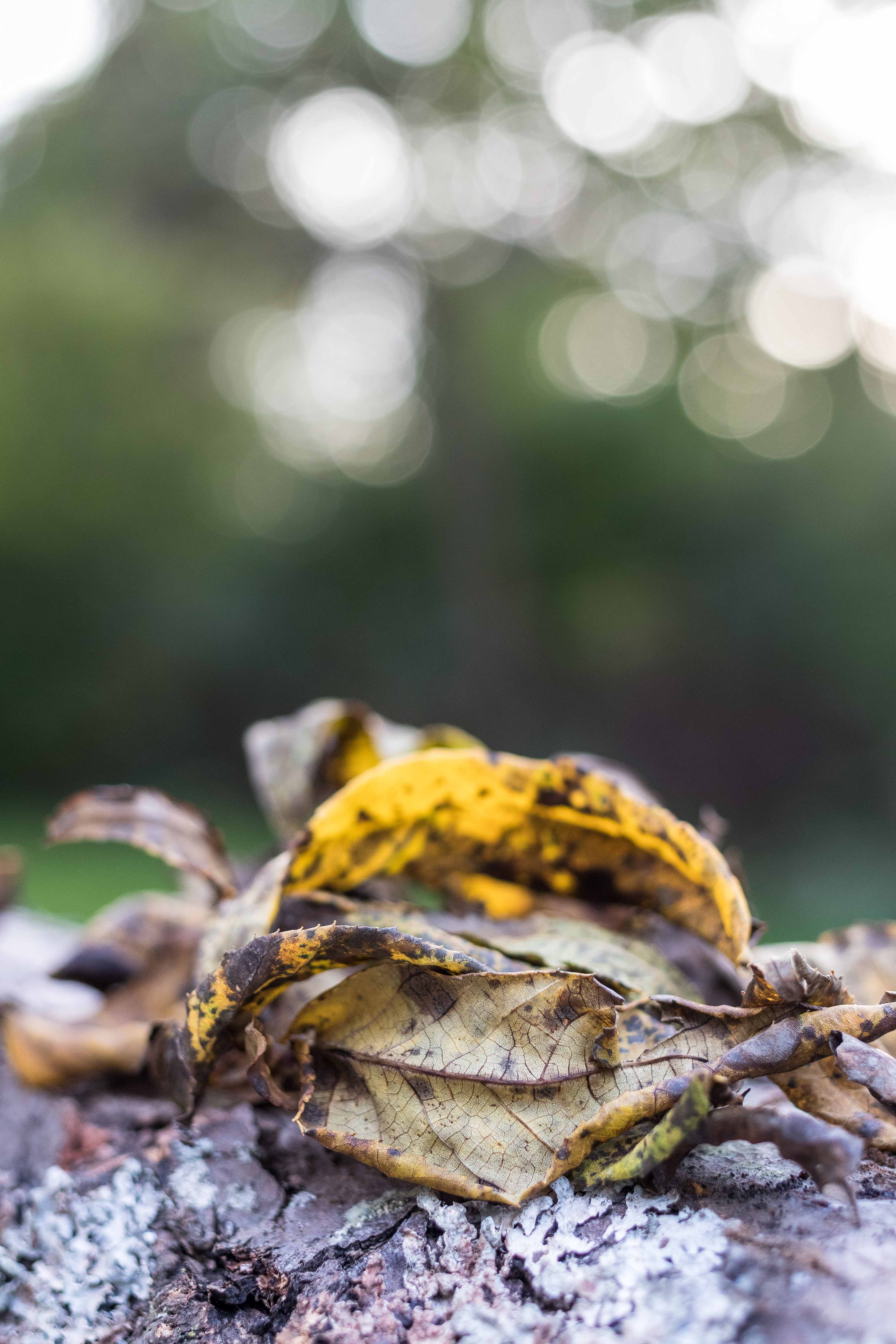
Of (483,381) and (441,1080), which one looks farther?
(483,381)

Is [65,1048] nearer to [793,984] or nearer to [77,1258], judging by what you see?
[77,1258]

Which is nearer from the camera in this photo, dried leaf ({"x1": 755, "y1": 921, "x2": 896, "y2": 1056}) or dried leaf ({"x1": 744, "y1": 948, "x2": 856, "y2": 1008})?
dried leaf ({"x1": 744, "y1": 948, "x2": 856, "y2": 1008})

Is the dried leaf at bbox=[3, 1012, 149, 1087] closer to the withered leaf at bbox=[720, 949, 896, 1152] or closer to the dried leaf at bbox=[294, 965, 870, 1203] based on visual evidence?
the dried leaf at bbox=[294, 965, 870, 1203]

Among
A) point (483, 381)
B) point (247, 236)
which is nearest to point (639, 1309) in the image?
point (483, 381)

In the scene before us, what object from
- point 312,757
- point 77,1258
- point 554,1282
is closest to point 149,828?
point 312,757

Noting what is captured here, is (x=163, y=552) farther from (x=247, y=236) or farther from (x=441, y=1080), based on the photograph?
(x=441, y=1080)

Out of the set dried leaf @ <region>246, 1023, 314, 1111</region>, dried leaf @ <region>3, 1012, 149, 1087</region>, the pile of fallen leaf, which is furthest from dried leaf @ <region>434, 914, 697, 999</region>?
dried leaf @ <region>3, 1012, 149, 1087</region>
